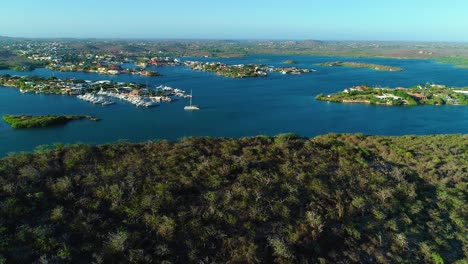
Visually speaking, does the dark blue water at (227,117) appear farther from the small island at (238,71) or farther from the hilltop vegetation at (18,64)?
the hilltop vegetation at (18,64)

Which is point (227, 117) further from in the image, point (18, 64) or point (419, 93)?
point (18, 64)

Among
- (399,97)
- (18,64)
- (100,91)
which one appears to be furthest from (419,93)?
(18,64)

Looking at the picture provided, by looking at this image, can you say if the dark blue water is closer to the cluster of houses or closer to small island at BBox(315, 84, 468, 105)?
small island at BBox(315, 84, 468, 105)

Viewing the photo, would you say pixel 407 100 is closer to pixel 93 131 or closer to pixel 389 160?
pixel 389 160

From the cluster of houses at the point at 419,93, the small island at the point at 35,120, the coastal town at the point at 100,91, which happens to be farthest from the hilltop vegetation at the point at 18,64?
the cluster of houses at the point at 419,93

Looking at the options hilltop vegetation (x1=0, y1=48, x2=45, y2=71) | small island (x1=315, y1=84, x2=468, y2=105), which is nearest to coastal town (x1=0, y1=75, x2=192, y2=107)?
hilltop vegetation (x1=0, y1=48, x2=45, y2=71)
